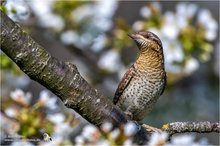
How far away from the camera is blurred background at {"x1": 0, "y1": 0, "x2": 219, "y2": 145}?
13.6 ft

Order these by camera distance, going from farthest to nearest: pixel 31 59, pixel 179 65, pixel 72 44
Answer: pixel 72 44, pixel 179 65, pixel 31 59

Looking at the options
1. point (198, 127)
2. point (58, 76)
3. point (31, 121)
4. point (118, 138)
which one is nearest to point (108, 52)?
point (31, 121)

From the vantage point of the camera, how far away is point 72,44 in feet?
22.3

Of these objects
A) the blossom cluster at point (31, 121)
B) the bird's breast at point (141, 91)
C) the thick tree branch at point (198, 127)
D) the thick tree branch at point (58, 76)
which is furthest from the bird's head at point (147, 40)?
the thick tree branch at point (58, 76)

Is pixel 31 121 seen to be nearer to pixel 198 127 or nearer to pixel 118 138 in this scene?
pixel 198 127

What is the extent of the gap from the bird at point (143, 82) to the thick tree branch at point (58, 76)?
1962 mm

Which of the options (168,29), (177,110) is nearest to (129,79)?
(168,29)

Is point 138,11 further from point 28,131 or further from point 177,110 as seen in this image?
point 28,131

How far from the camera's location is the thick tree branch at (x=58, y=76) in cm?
271

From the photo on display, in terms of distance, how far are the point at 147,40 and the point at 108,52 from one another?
1.85m

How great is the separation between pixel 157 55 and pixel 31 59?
2741 mm

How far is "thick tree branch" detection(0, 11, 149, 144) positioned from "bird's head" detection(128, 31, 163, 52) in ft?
6.49

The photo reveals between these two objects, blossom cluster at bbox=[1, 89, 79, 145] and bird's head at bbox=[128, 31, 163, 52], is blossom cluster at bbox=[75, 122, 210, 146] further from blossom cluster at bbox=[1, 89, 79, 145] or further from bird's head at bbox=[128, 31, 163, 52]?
bird's head at bbox=[128, 31, 163, 52]

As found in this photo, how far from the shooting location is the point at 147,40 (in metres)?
5.16
